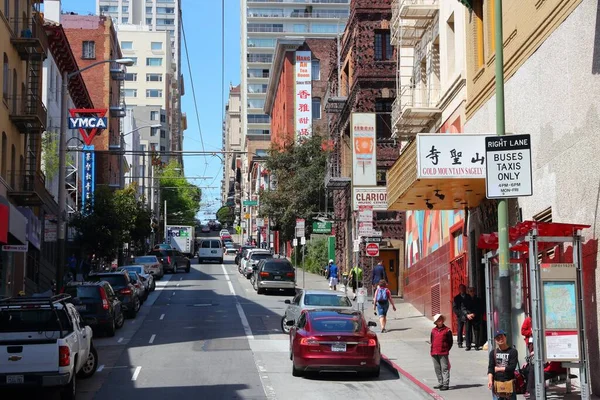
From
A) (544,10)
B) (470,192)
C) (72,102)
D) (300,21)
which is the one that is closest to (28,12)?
(72,102)

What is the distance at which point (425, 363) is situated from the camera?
20.8 m

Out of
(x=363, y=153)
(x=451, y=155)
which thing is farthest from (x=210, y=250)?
(x=451, y=155)

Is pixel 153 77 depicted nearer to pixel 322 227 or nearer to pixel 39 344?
pixel 322 227

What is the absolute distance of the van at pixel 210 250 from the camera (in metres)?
73.8

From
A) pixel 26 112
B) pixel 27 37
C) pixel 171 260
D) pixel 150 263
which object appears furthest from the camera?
pixel 171 260

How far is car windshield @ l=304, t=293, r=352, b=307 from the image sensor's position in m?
24.6

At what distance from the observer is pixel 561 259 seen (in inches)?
655

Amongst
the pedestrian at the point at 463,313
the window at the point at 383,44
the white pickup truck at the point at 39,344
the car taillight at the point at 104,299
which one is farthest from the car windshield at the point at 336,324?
the window at the point at 383,44

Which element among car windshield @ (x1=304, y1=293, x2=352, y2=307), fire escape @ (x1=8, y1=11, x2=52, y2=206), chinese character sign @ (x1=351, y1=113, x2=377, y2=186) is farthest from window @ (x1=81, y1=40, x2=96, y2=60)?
car windshield @ (x1=304, y1=293, x2=352, y2=307)

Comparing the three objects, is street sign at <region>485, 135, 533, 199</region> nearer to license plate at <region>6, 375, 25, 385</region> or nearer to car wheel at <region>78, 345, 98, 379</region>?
license plate at <region>6, 375, 25, 385</region>

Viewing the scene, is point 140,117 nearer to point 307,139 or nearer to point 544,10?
point 307,139

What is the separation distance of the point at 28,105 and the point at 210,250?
38.9m

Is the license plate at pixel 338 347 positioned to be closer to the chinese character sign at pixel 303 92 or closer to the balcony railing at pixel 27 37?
the balcony railing at pixel 27 37

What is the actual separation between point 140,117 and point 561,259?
447ft
